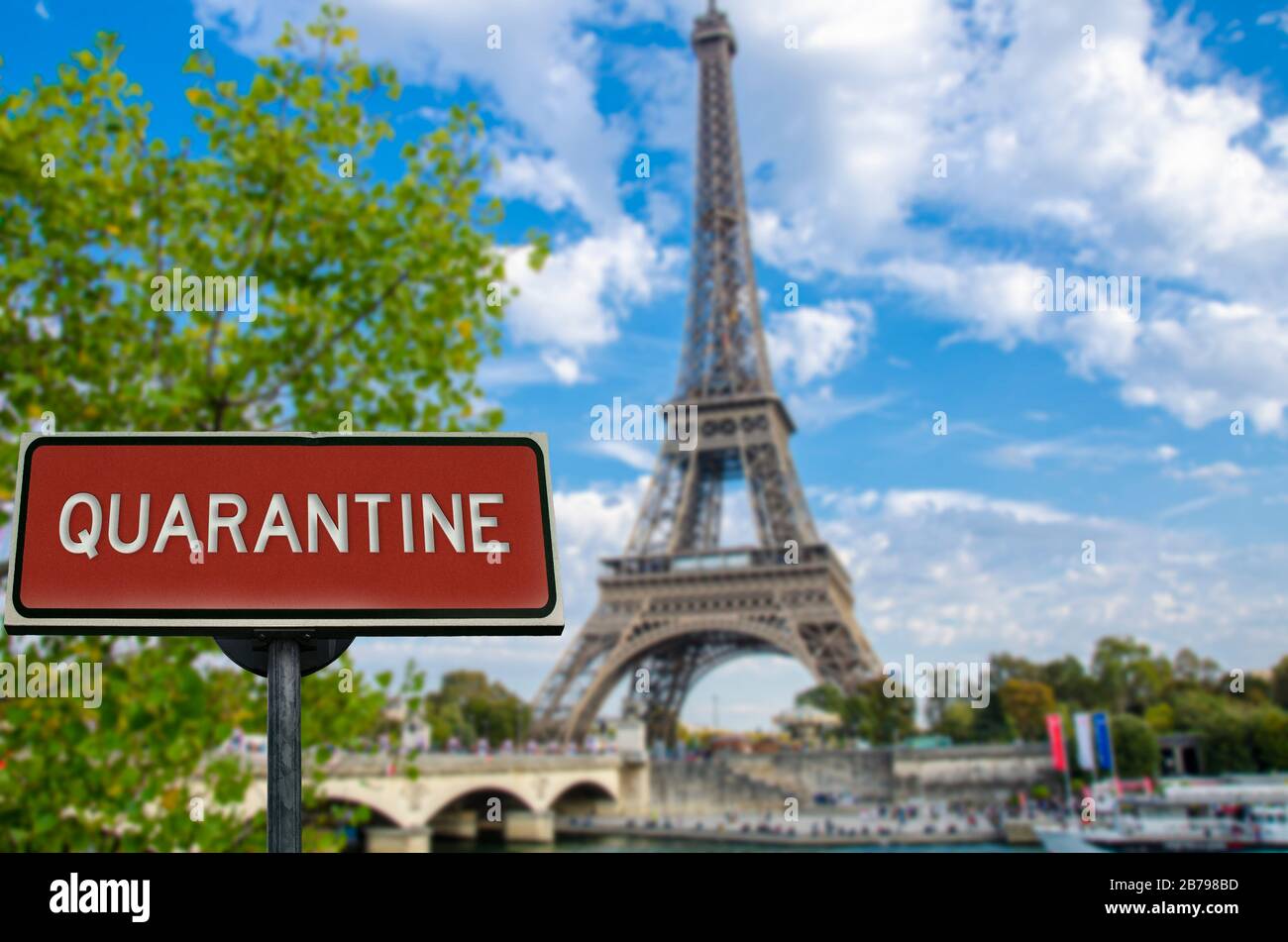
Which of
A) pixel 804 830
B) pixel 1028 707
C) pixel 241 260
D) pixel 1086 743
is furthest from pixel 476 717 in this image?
pixel 241 260

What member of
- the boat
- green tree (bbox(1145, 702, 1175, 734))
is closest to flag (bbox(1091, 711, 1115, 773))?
the boat

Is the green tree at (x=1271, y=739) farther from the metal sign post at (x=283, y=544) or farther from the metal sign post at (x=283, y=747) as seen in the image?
the metal sign post at (x=283, y=747)

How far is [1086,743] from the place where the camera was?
53.3m

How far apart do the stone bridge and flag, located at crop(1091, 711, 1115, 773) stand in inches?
931

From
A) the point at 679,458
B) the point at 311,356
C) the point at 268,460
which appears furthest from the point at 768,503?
the point at 268,460

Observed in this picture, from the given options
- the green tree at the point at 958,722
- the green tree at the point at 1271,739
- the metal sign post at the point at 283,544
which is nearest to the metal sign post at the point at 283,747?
the metal sign post at the point at 283,544

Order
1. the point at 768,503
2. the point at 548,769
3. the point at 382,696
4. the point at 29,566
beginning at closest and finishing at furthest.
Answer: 1. the point at 29,566
2. the point at 382,696
3. the point at 548,769
4. the point at 768,503

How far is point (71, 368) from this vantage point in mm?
9781

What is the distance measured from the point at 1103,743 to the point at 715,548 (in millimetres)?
22332

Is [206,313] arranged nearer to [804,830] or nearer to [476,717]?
[804,830]
